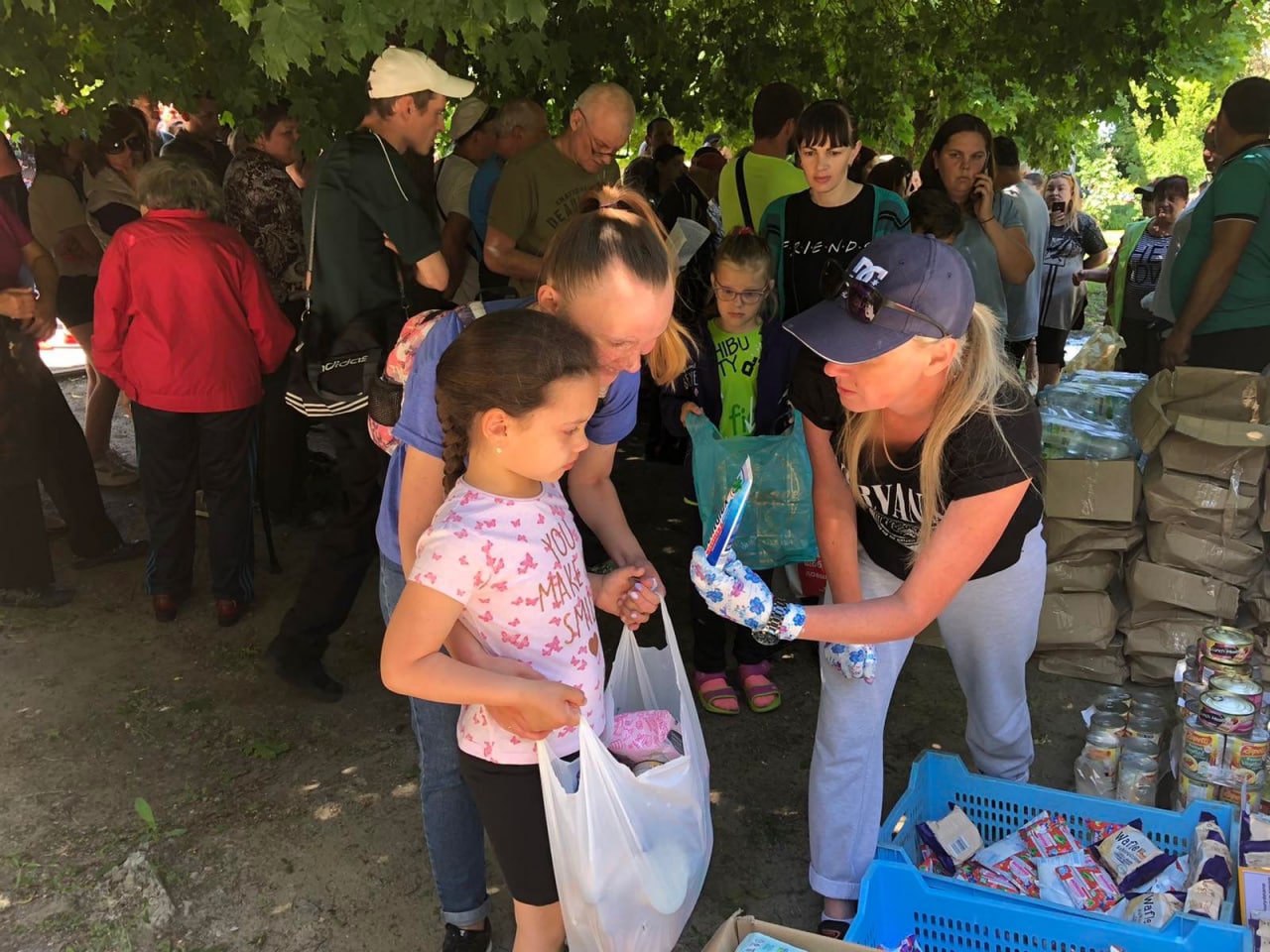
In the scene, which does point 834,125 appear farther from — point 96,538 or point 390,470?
point 96,538

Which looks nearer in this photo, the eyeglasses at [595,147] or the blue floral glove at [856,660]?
the blue floral glove at [856,660]

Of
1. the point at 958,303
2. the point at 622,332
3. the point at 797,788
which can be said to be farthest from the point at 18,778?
the point at 958,303

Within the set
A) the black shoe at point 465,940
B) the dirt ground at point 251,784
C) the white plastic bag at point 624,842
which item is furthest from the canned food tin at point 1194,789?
the black shoe at point 465,940

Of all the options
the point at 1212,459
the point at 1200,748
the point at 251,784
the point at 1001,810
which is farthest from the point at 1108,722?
the point at 251,784

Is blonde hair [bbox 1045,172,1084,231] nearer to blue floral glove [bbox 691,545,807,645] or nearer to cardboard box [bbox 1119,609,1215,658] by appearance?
cardboard box [bbox 1119,609,1215,658]

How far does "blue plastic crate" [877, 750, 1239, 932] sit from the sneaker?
4.90 metres

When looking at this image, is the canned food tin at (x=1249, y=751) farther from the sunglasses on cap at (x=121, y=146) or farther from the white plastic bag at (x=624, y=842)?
the sunglasses on cap at (x=121, y=146)

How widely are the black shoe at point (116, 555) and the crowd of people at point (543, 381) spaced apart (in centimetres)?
2

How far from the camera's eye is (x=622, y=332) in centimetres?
192

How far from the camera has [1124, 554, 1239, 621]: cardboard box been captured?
362cm

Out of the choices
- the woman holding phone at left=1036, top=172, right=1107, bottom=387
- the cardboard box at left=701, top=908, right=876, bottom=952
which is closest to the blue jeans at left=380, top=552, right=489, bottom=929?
the cardboard box at left=701, top=908, right=876, bottom=952

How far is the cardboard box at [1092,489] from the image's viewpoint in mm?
3635

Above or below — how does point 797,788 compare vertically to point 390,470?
below

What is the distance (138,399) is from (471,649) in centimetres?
281
